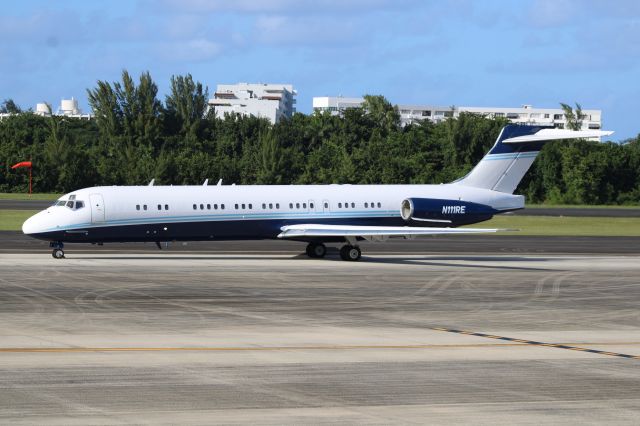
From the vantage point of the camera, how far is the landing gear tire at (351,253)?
41.6 meters

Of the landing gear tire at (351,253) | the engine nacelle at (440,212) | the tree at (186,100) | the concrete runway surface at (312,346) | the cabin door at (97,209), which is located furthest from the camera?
the tree at (186,100)

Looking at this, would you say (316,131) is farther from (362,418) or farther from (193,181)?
(362,418)

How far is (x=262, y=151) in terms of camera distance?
335ft

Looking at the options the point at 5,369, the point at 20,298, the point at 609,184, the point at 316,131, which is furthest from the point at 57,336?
the point at 316,131

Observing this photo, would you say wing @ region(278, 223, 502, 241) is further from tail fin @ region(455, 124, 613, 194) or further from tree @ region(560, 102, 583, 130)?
tree @ region(560, 102, 583, 130)

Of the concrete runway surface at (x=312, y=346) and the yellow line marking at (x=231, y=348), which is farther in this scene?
the yellow line marking at (x=231, y=348)

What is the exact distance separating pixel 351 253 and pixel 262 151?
2416 inches

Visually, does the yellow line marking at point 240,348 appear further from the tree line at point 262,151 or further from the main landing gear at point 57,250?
the tree line at point 262,151

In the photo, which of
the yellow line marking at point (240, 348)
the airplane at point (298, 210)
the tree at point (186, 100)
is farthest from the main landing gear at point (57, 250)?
the tree at point (186, 100)

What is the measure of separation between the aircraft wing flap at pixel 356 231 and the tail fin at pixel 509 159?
434 centimetres

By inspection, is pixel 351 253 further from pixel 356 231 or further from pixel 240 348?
pixel 240 348

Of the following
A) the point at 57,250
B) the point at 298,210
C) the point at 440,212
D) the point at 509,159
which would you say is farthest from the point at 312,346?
the point at 509,159

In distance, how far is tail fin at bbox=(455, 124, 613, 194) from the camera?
147ft

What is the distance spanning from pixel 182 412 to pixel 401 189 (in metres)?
30.9
